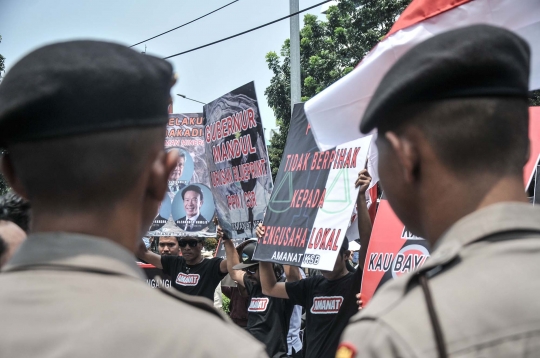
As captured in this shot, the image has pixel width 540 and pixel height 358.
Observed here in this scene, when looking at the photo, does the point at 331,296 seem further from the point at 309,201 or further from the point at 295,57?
the point at 295,57

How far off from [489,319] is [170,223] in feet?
20.7

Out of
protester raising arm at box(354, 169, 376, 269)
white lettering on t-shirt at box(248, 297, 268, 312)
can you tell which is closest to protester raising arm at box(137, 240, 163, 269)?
white lettering on t-shirt at box(248, 297, 268, 312)

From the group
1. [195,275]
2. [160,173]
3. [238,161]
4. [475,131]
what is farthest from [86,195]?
[195,275]

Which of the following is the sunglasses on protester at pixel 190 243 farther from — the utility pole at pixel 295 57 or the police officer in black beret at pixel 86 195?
the police officer in black beret at pixel 86 195

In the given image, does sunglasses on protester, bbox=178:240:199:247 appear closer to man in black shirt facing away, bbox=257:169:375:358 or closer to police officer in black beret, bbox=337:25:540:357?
man in black shirt facing away, bbox=257:169:375:358

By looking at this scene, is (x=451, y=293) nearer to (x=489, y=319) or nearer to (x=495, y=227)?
(x=489, y=319)

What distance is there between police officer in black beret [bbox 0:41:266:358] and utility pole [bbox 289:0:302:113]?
402 inches

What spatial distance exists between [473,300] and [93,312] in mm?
691

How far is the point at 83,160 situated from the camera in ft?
3.89

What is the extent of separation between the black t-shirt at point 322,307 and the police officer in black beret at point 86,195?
139 inches

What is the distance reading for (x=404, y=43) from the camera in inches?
127

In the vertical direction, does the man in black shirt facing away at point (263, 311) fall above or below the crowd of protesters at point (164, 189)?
below

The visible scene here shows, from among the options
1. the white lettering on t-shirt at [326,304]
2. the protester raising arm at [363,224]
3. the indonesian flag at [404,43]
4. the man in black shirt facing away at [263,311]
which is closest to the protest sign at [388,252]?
the protester raising arm at [363,224]

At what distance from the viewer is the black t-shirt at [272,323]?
19.7 feet
